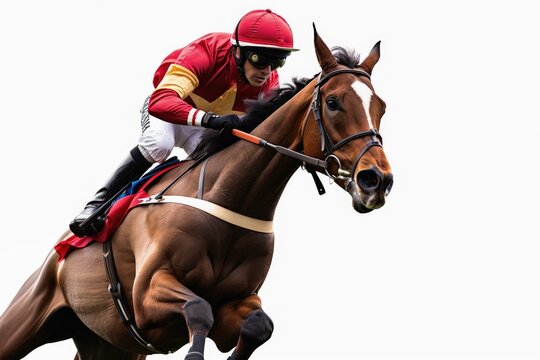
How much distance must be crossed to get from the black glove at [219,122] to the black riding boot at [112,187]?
82cm

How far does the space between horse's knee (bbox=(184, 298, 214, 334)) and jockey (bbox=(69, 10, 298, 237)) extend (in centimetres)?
125

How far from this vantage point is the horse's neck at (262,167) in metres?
7.87

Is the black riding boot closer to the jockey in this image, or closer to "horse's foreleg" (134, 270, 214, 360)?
the jockey

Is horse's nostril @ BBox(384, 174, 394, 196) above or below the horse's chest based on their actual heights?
above

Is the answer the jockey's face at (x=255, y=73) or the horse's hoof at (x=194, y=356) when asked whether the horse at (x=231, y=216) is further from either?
the jockey's face at (x=255, y=73)

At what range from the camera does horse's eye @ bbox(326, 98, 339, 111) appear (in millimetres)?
7504

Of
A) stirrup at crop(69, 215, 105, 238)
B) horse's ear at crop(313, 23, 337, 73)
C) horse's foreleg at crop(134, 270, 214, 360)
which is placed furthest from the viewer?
stirrup at crop(69, 215, 105, 238)

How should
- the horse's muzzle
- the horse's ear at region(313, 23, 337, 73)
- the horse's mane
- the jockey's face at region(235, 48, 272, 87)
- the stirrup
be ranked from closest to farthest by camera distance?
1. the horse's muzzle
2. the horse's ear at region(313, 23, 337, 73)
3. the horse's mane
4. the jockey's face at region(235, 48, 272, 87)
5. the stirrup

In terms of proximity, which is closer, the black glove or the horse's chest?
the horse's chest

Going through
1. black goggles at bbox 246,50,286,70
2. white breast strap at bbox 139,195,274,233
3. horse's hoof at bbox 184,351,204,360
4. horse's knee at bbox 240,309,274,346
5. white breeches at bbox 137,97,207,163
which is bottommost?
horse's hoof at bbox 184,351,204,360

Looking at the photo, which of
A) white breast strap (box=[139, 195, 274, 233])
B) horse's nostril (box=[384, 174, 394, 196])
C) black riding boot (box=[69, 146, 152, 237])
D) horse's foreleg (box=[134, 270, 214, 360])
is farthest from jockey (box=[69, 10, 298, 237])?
horse's nostril (box=[384, 174, 394, 196])

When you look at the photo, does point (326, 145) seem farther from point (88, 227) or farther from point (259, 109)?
point (88, 227)

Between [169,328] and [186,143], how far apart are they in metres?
1.55

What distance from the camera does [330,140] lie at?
24.6 feet
